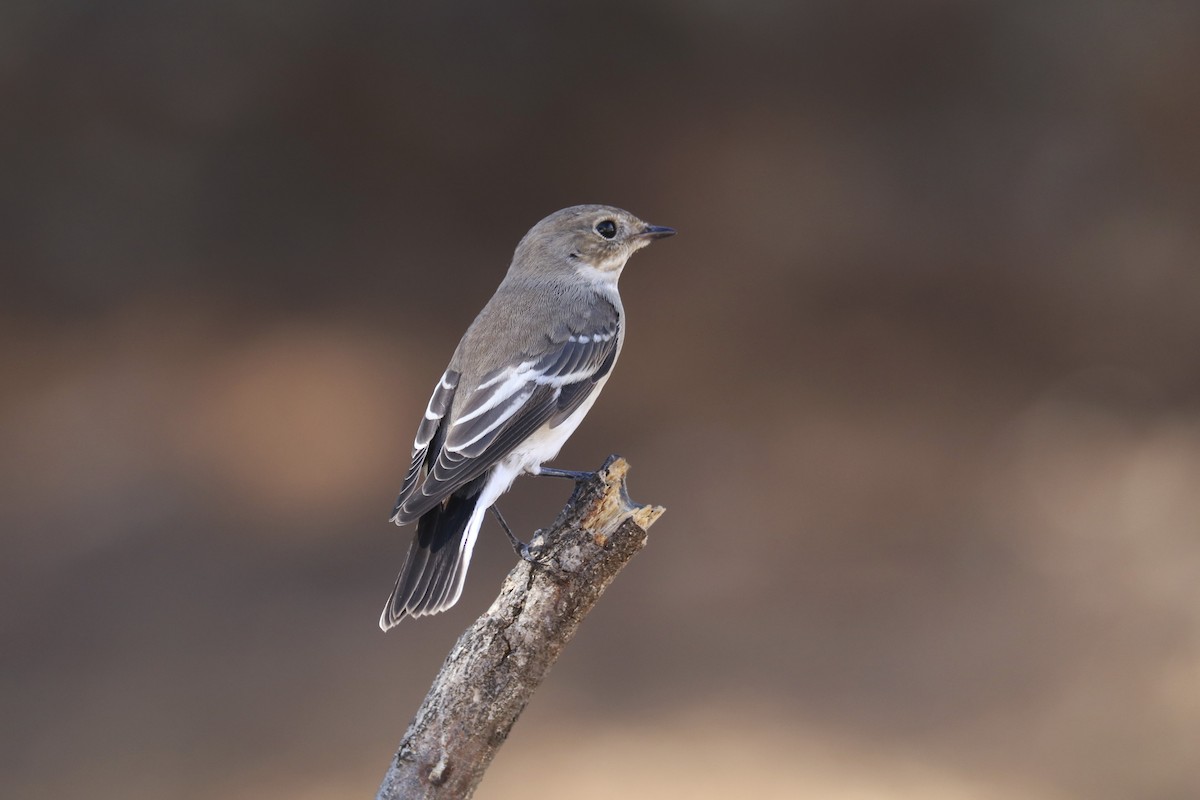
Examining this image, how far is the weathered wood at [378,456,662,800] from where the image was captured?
2.56 metres

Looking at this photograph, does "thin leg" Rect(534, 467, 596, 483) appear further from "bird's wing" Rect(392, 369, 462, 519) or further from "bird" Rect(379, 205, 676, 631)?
"bird's wing" Rect(392, 369, 462, 519)

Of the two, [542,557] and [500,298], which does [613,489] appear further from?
[500,298]

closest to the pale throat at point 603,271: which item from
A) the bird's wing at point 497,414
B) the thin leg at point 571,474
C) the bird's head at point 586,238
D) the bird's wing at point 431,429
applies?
the bird's head at point 586,238

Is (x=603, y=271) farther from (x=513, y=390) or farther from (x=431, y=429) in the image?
(x=431, y=429)

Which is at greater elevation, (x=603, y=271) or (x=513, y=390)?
(x=603, y=271)

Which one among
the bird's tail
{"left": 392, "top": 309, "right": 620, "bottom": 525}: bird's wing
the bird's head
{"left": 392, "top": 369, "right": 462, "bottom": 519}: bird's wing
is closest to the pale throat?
the bird's head

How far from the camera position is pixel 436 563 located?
9.11 feet

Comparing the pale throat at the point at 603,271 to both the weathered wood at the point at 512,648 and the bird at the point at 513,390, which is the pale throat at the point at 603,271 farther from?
the weathered wood at the point at 512,648

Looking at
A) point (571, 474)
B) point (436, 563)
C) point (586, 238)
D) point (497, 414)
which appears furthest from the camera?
point (586, 238)

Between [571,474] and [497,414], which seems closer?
[571,474]

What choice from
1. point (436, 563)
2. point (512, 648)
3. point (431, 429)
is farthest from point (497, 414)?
point (512, 648)

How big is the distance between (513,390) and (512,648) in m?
0.82

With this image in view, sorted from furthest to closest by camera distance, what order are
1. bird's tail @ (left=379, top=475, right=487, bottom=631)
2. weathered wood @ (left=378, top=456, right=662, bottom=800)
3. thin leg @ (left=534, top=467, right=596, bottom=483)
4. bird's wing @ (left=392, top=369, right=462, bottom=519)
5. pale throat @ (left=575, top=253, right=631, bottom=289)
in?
pale throat @ (left=575, top=253, right=631, bottom=289) < bird's wing @ (left=392, top=369, right=462, bottom=519) < thin leg @ (left=534, top=467, right=596, bottom=483) < bird's tail @ (left=379, top=475, right=487, bottom=631) < weathered wood @ (left=378, top=456, right=662, bottom=800)

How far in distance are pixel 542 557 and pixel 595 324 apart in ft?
3.34
